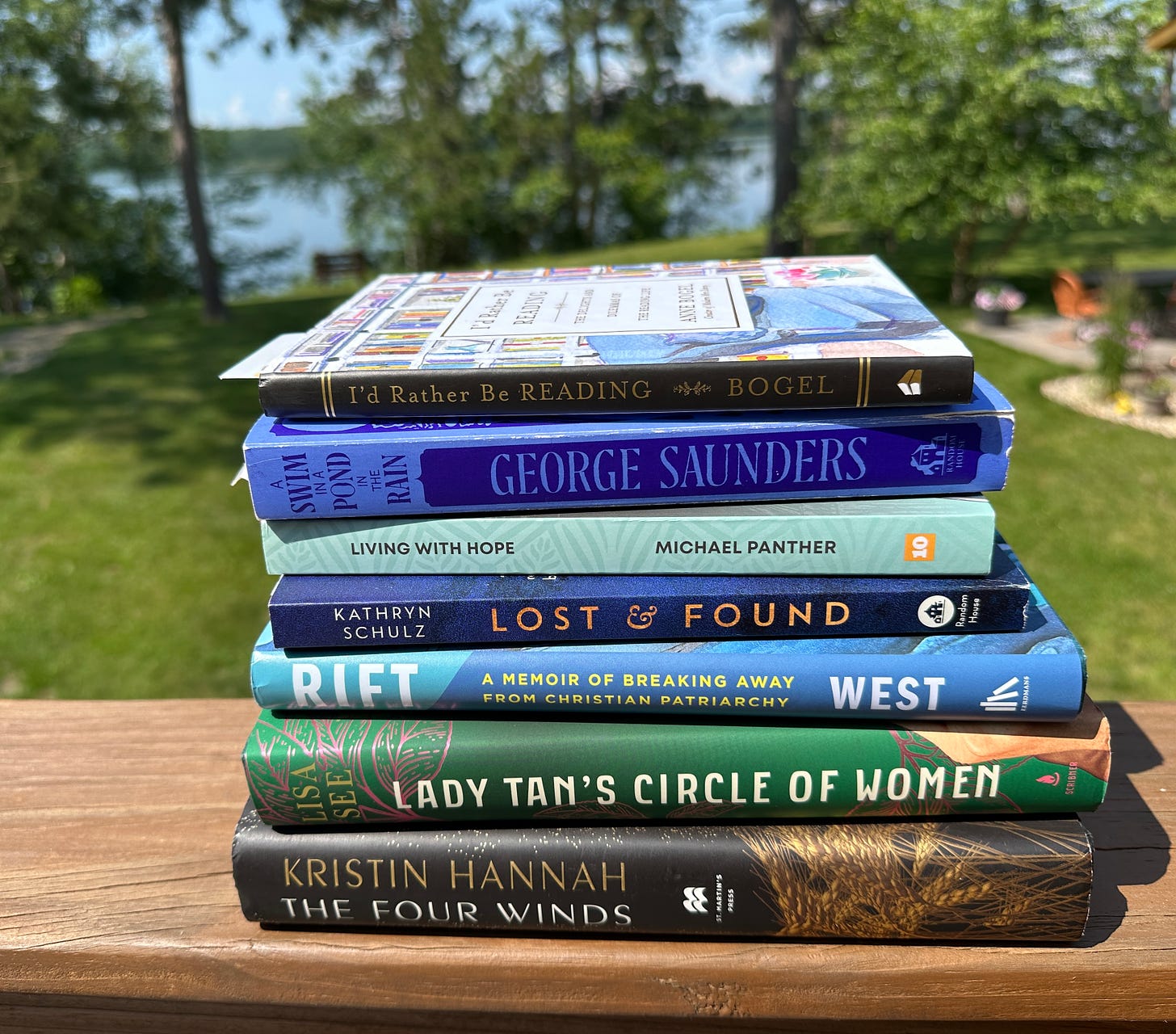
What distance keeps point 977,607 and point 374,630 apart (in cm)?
68

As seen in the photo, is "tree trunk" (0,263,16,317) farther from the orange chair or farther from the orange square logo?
the orange square logo

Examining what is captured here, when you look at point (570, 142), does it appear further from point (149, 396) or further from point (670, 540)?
point (670, 540)

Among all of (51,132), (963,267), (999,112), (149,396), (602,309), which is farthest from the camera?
(51,132)

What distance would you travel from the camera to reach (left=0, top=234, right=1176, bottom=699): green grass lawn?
5617mm

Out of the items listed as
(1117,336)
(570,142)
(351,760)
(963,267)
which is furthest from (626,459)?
(570,142)

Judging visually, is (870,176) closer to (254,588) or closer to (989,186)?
(989,186)

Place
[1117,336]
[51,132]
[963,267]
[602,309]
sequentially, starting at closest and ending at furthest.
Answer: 1. [602,309]
2. [1117,336]
3. [963,267]
4. [51,132]

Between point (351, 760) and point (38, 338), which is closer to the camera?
point (351, 760)

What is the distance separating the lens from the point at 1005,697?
1.02 m

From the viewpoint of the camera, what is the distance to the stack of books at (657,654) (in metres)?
1.03

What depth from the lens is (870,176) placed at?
A: 37.0 feet

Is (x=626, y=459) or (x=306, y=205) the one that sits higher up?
(x=626, y=459)

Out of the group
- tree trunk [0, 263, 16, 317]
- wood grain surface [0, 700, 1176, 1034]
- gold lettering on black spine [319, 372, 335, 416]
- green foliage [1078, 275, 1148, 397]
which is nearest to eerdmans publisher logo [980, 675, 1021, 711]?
wood grain surface [0, 700, 1176, 1034]

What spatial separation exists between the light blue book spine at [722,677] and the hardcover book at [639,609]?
0.7 inches
